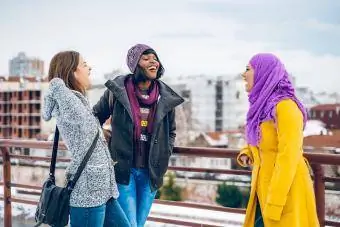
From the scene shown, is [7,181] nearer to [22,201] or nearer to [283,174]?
[22,201]

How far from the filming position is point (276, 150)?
2334 millimetres

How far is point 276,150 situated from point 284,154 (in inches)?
5.2

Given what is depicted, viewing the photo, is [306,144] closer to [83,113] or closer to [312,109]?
[312,109]

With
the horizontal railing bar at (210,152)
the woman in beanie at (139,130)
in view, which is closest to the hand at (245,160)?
the horizontal railing bar at (210,152)

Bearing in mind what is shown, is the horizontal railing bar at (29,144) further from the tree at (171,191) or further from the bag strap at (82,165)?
the tree at (171,191)

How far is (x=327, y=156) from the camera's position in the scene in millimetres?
2715

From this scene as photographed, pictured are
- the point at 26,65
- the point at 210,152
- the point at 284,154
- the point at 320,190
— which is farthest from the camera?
the point at 26,65

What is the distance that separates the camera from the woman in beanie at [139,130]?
274 cm

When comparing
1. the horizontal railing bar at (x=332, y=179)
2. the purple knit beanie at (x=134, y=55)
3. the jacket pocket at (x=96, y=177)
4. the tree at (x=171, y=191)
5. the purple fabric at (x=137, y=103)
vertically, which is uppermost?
the purple knit beanie at (x=134, y=55)

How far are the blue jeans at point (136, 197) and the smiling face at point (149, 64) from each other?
578 millimetres

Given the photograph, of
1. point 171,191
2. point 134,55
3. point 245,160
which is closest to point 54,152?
point 134,55

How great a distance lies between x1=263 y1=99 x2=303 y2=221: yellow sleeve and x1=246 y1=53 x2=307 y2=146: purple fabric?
5 cm

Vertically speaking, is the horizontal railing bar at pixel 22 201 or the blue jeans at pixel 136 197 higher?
the blue jeans at pixel 136 197

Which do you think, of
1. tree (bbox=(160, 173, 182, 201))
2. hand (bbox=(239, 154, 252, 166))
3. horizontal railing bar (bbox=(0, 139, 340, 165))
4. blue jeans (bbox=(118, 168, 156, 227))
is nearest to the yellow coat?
hand (bbox=(239, 154, 252, 166))
